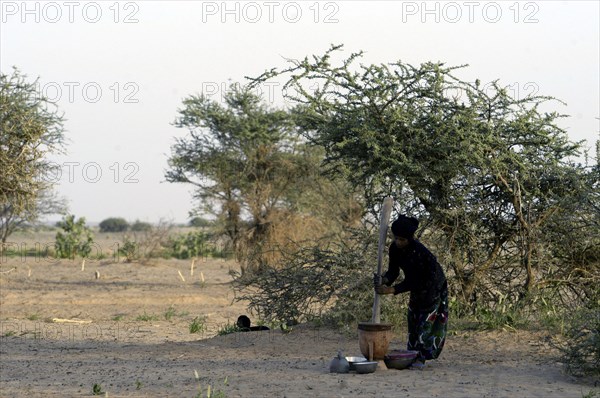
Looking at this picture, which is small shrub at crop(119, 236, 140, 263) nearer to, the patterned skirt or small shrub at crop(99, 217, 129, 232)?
the patterned skirt

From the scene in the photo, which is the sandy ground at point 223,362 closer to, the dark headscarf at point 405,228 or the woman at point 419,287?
the woman at point 419,287

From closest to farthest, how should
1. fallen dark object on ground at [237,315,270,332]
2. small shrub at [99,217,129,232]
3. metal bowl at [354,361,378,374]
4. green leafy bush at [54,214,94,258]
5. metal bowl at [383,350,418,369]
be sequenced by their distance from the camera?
metal bowl at [354,361,378,374] → metal bowl at [383,350,418,369] → fallen dark object on ground at [237,315,270,332] → green leafy bush at [54,214,94,258] → small shrub at [99,217,129,232]

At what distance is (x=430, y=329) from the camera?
8609mm

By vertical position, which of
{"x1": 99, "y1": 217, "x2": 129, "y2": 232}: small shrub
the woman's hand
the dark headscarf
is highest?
{"x1": 99, "y1": 217, "x2": 129, "y2": 232}: small shrub

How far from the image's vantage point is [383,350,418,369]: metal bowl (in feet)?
27.5

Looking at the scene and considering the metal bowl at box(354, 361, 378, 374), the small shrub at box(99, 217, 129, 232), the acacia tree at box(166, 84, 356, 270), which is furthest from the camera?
the small shrub at box(99, 217, 129, 232)

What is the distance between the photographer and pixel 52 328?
14539 mm

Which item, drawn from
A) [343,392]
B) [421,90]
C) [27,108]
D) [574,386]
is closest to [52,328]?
[27,108]

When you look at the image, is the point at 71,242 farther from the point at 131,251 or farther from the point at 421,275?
Answer: the point at 421,275

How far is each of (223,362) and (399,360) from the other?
2.24 m

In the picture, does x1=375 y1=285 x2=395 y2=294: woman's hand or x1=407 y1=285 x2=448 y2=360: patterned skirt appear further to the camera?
x1=407 y1=285 x2=448 y2=360: patterned skirt

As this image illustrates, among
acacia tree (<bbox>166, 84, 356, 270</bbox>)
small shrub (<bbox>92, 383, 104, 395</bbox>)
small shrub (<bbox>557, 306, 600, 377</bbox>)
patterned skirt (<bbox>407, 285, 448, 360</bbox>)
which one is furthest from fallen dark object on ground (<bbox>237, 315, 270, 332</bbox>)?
acacia tree (<bbox>166, 84, 356, 270</bbox>)

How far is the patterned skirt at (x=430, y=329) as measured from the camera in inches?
338

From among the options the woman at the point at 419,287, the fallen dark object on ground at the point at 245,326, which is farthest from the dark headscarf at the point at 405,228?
the fallen dark object on ground at the point at 245,326
